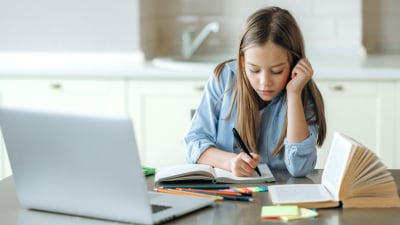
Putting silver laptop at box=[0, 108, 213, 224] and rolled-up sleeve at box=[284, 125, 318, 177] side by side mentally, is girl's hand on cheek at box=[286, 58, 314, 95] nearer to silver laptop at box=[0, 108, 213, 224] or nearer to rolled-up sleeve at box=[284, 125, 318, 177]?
rolled-up sleeve at box=[284, 125, 318, 177]

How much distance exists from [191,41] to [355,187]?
2570 mm

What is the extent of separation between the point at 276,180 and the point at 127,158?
627mm

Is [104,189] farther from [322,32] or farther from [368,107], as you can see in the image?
[322,32]

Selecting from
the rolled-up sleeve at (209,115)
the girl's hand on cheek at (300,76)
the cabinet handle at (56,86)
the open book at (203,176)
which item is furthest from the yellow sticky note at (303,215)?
the cabinet handle at (56,86)

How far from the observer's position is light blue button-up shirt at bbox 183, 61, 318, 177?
2.46 metres

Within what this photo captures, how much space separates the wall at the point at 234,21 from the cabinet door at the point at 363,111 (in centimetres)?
55

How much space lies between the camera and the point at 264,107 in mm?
2607

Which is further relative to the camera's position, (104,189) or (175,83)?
(175,83)

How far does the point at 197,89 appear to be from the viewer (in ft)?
13.0

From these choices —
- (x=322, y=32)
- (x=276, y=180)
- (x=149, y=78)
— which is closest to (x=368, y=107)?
(x=322, y=32)

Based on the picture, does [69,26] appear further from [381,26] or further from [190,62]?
[381,26]

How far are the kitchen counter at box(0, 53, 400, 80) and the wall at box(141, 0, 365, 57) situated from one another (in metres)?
0.11

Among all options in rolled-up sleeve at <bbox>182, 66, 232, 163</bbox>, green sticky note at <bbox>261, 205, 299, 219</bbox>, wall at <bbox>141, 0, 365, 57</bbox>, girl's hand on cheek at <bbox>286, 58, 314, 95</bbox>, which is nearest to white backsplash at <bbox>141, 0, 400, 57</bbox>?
wall at <bbox>141, 0, 365, 57</bbox>

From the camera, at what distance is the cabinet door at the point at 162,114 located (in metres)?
4.00
